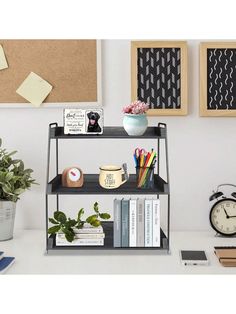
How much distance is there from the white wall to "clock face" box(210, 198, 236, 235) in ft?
0.38

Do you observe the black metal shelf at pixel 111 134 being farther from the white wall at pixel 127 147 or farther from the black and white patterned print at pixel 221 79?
the black and white patterned print at pixel 221 79

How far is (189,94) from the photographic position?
216 cm

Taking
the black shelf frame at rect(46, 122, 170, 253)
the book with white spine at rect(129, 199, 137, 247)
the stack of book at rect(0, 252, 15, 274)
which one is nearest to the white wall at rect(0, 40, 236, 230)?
the black shelf frame at rect(46, 122, 170, 253)

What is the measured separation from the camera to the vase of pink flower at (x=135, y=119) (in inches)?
74.4

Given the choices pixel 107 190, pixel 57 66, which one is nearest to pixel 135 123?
pixel 107 190

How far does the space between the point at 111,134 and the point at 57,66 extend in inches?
15.9

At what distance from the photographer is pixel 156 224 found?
1.86m

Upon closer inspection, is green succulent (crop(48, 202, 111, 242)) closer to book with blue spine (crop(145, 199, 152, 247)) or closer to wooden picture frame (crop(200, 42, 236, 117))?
book with blue spine (crop(145, 199, 152, 247))

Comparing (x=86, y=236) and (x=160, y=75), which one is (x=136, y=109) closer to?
(x=160, y=75)

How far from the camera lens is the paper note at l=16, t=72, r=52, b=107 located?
7.01 feet

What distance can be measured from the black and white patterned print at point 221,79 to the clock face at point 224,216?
0.40 meters
